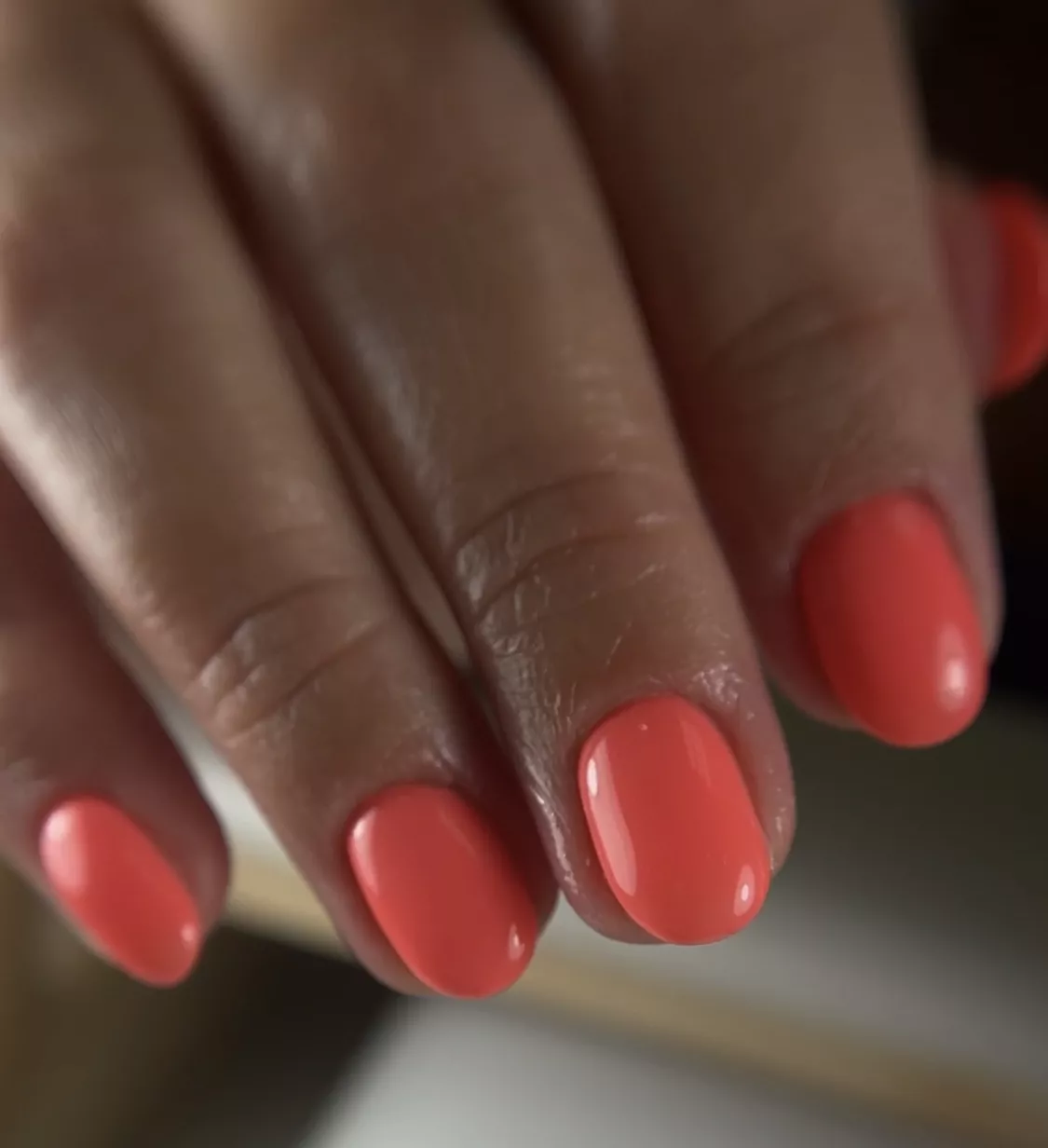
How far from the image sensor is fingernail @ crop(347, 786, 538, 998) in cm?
32

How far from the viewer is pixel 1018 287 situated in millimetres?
472

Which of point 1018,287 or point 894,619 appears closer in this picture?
point 894,619

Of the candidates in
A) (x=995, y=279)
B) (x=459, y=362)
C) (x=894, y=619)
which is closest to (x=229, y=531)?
(x=459, y=362)

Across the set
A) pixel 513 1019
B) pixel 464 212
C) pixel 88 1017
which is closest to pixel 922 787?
pixel 513 1019

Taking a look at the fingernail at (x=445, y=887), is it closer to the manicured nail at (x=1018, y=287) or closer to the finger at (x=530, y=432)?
the finger at (x=530, y=432)

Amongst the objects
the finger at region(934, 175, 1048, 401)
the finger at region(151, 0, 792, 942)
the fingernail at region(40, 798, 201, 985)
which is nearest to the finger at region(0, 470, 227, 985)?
the fingernail at region(40, 798, 201, 985)

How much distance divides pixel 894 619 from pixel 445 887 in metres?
0.14

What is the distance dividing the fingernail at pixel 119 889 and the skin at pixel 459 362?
0.01 meters

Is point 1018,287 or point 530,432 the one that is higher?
point 530,432

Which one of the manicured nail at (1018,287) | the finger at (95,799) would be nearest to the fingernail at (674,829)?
the finger at (95,799)

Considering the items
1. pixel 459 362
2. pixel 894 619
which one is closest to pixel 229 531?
pixel 459 362

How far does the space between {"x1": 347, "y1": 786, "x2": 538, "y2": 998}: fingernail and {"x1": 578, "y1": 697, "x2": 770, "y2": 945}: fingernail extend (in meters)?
0.03

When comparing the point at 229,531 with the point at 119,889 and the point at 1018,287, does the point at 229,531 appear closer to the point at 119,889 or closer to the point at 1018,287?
the point at 119,889

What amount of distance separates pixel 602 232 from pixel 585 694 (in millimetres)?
121
